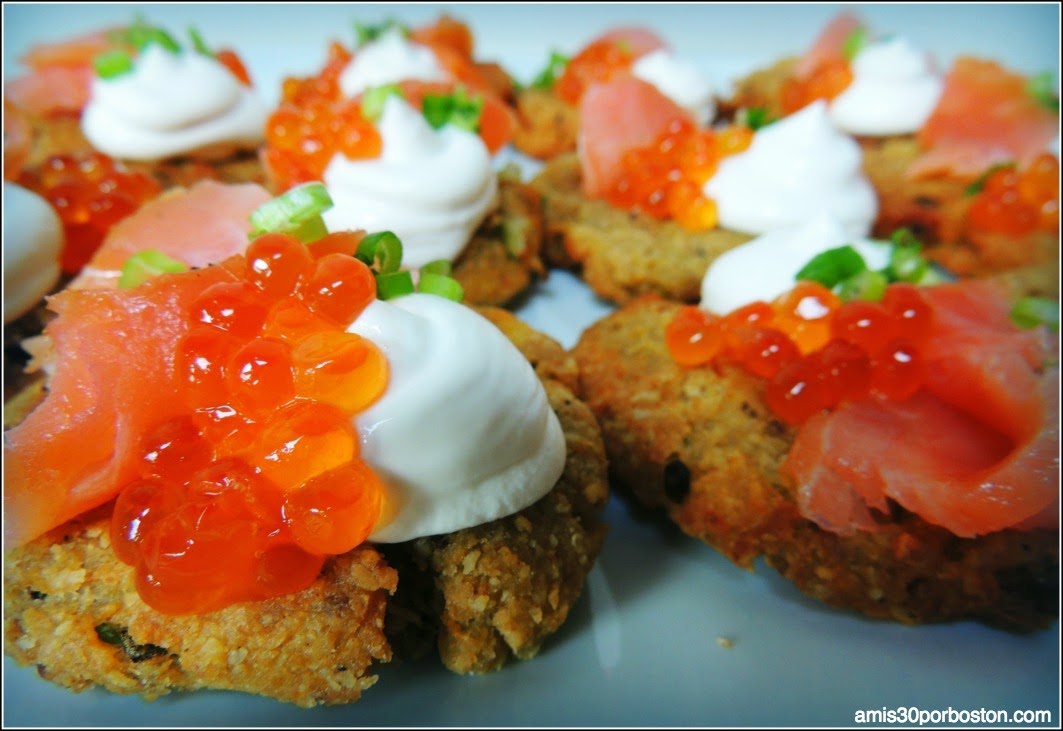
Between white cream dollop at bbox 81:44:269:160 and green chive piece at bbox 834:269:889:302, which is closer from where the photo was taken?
green chive piece at bbox 834:269:889:302

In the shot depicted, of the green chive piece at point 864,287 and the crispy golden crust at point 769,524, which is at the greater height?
the green chive piece at point 864,287

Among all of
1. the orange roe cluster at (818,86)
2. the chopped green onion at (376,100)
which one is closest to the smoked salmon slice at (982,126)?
the orange roe cluster at (818,86)

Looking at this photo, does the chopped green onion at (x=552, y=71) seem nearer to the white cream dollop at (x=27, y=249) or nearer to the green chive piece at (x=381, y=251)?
the white cream dollop at (x=27, y=249)

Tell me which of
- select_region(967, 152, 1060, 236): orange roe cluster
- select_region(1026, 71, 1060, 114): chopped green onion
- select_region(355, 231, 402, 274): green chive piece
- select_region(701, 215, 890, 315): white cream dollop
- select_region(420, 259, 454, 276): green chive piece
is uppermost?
select_region(355, 231, 402, 274): green chive piece

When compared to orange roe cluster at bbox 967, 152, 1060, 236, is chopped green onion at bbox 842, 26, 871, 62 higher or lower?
higher

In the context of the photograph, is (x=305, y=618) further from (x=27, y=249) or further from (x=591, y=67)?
(x=591, y=67)

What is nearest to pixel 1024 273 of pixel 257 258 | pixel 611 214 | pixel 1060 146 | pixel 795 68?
pixel 1060 146

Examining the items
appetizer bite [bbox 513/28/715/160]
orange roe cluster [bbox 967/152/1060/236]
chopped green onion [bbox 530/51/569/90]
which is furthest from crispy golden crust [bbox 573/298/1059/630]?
chopped green onion [bbox 530/51/569/90]

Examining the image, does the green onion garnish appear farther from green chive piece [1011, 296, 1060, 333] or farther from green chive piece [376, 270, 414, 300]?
green chive piece [1011, 296, 1060, 333]
